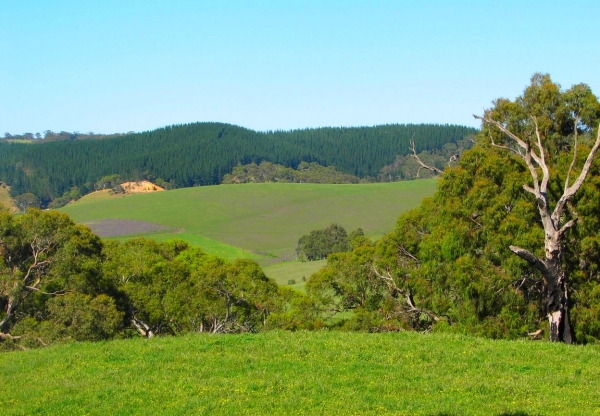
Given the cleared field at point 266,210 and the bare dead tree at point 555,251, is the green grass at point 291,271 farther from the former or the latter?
the bare dead tree at point 555,251

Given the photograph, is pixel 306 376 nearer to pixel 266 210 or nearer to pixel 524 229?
pixel 524 229

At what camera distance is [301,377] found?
491 inches

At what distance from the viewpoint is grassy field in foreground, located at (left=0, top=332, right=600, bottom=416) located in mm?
10844

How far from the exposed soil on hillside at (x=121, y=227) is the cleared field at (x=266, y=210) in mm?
3178

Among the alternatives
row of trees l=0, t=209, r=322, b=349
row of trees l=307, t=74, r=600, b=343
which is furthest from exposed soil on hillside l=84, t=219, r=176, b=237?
row of trees l=307, t=74, r=600, b=343

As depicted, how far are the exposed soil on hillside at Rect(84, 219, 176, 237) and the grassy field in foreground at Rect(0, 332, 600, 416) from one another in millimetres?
96034

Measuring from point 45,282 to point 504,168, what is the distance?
866 inches

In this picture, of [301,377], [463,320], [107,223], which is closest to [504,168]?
[463,320]

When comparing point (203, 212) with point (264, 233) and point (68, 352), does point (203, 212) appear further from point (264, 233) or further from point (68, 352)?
point (68, 352)

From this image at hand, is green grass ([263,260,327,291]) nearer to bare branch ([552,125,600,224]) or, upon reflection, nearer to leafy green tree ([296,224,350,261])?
leafy green tree ([296,224,350,261])

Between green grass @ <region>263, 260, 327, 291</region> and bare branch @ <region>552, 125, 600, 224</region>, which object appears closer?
bare branch @ <region>552, 125, 600, 224</region>

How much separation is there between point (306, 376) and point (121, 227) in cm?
10962

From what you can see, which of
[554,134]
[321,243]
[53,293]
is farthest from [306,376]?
[321,243]

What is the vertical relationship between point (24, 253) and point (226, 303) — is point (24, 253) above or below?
above
